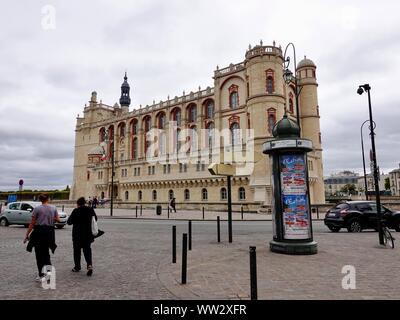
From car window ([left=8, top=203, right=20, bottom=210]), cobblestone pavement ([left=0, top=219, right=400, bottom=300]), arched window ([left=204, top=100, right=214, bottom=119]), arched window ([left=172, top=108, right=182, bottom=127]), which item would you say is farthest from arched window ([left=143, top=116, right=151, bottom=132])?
cobblestone pavement ([left=0, top=219, right=400, bottom=300])

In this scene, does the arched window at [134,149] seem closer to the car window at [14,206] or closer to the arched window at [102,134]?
Answer: the arched window at [102,134]

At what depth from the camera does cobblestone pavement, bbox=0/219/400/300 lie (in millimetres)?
5039

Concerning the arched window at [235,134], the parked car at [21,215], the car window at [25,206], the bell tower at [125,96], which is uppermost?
the bell tower at [125,96]

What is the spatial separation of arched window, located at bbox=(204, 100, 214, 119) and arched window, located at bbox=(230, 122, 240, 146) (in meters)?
5.83

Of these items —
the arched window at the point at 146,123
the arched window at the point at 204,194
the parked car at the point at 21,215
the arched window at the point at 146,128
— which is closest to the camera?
the parked car at the point at 21,215

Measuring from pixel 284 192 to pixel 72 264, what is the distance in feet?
20.5

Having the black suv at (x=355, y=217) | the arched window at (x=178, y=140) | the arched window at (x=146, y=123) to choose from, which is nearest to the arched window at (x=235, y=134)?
the arched window at (x=178, y=140)

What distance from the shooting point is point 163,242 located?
1159cm

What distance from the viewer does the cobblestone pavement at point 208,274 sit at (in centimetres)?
504

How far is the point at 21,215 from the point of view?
17438 millimetres

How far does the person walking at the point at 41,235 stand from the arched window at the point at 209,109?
139ft

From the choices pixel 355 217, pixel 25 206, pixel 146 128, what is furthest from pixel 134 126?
pixel 355 217
